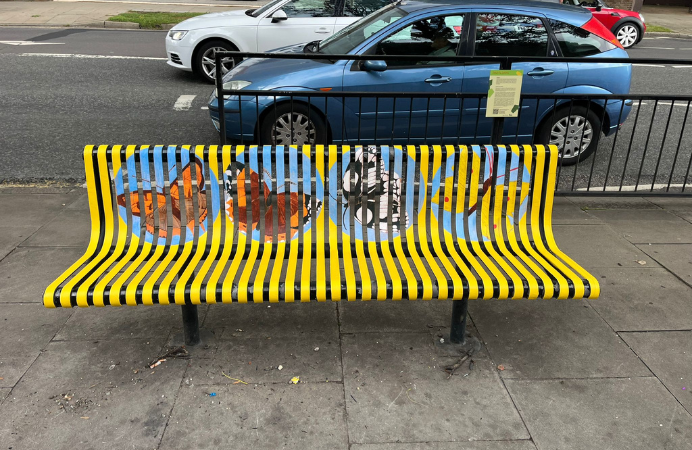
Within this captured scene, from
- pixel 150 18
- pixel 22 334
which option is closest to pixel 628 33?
pixel 150 18

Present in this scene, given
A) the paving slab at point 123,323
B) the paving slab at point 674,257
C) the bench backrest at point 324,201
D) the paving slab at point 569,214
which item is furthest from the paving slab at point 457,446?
the paving slab at point 569,214

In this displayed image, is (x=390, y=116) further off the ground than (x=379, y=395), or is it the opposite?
(x=390, y=116)

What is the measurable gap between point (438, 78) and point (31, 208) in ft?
12.9

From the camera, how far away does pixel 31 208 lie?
501cm

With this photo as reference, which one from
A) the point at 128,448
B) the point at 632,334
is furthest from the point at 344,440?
the point at 632,334

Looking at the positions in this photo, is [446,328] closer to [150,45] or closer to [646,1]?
[150,45]

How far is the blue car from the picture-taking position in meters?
5.94

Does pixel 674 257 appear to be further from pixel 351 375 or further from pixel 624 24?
pixel 624 24

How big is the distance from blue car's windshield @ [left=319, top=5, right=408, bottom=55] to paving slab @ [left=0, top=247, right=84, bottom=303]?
3.53 meters

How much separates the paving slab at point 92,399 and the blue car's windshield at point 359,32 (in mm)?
4185

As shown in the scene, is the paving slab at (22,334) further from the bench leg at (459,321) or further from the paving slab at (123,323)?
the bench leg at (459,321)

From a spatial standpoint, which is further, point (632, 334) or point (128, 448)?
point (632, 334)

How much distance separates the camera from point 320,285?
2.82m

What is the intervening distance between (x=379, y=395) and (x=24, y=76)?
985cm
